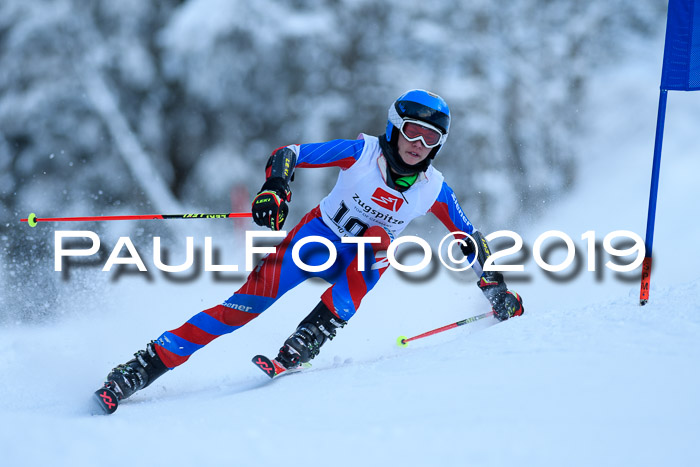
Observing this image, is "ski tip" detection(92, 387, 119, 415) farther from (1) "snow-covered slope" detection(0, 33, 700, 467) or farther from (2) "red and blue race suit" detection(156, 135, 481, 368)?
(2) "red and blue race suit" detection(156, 135, 481, 368)

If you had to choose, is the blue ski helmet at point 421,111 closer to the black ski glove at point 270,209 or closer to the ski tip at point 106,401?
the black ski glove at point 270,209

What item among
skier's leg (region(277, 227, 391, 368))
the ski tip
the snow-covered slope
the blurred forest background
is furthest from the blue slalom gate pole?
the blurred forest background

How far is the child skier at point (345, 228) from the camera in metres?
3.36

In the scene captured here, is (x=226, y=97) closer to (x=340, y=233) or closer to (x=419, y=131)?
(x=340, y=233)

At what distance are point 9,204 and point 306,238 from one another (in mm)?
8391

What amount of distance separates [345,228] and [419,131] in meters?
0.70

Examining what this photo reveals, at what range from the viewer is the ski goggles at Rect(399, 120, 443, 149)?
335 cm

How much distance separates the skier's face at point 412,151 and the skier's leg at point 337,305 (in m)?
0.46

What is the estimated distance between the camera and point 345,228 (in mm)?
3652

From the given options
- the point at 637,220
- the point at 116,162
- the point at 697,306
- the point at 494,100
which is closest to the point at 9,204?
the point at 116,162

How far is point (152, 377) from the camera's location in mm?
3371

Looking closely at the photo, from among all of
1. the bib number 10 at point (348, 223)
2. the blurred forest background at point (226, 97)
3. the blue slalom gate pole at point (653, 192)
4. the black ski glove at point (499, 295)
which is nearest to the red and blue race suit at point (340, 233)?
the bib number 10 at point (348, 223)

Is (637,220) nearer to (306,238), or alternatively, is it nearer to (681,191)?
(681,191)

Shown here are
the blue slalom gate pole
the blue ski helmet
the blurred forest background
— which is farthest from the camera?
the blurred forest background
